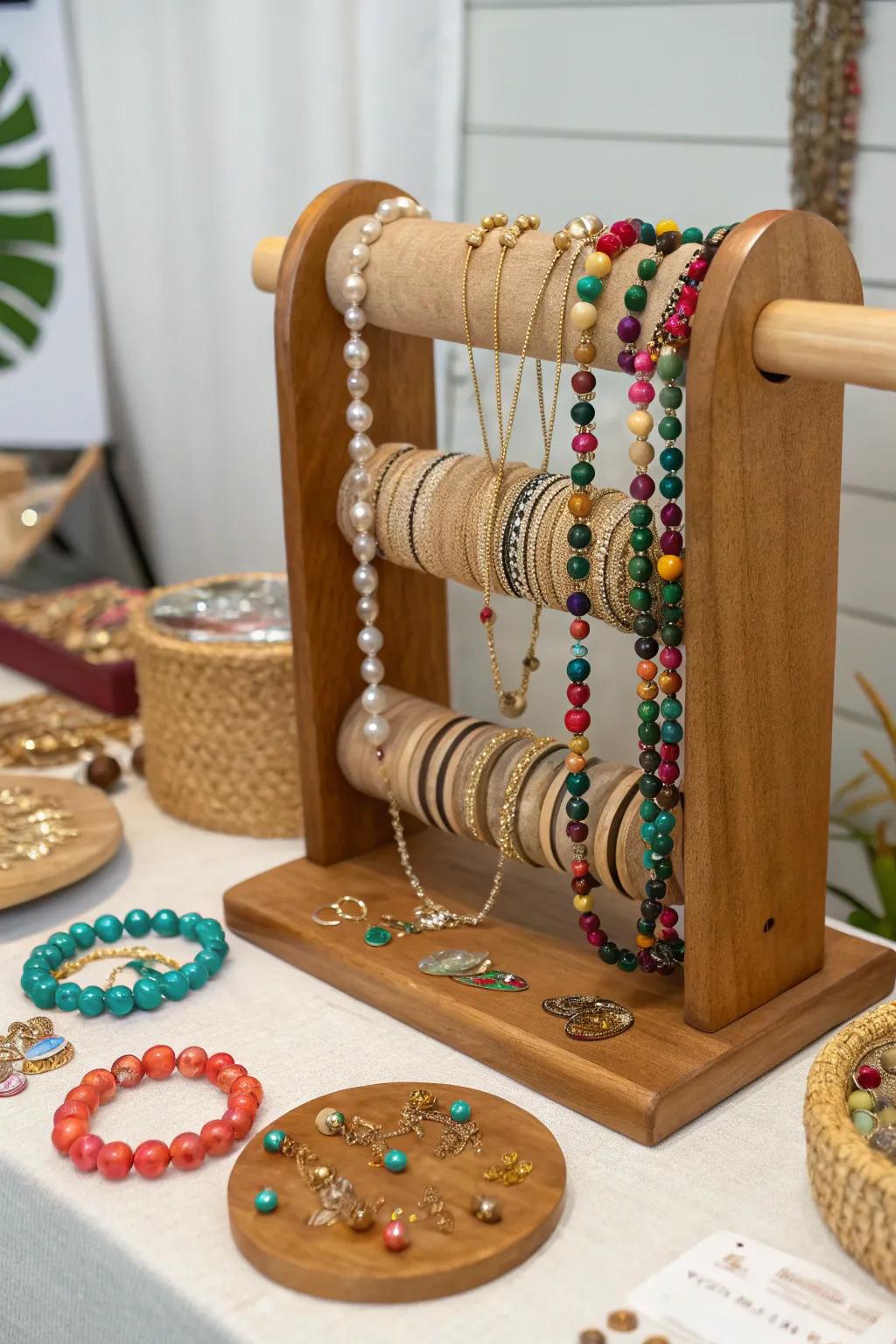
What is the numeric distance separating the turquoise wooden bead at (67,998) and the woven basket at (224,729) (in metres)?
0.23

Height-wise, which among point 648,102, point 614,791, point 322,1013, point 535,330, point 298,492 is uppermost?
point 648,102

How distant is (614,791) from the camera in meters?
0.75

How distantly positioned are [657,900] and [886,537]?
0.39m

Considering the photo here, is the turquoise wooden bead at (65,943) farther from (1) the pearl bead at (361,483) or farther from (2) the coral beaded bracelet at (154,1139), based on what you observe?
(1) the pearl bead at (361,483)

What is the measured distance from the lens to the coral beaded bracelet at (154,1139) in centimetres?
66

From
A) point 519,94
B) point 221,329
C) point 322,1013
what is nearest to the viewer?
point 322,1013

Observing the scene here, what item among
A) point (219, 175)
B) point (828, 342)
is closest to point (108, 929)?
point (828, 342)

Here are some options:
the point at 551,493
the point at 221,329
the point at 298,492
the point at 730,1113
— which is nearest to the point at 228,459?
the point at 221,329

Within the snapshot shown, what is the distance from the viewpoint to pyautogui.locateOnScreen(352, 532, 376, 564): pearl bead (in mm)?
850

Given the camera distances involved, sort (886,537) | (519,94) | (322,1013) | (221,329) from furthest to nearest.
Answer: (221,329), (519,94), (886,537), (322,1013)

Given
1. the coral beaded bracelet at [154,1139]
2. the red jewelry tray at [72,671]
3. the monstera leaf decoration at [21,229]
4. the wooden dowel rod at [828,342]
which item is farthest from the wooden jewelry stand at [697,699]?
the monstera leaf decoration at [21,229]

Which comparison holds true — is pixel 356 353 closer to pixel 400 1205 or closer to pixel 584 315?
pixel 584 315

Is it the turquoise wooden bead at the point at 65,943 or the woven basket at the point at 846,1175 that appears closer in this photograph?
the woven basket at the point at 846,1175

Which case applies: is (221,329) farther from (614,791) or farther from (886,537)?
(614,791)
